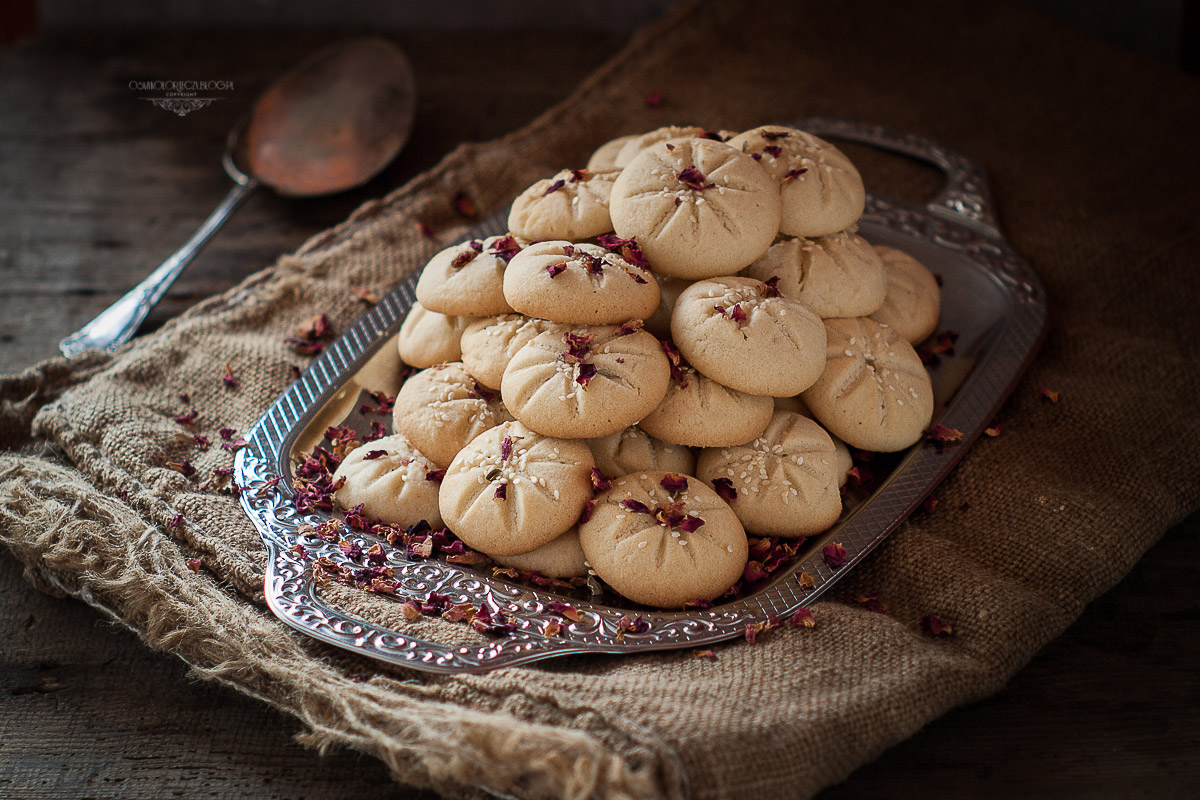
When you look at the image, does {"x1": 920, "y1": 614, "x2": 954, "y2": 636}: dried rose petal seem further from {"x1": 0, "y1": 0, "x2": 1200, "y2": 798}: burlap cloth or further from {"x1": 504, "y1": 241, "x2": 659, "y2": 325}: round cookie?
{"x1": 504, "y1": 241, "x2": 659, "y2": 325}: round cookie

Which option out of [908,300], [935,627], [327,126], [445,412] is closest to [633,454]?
[445,412]

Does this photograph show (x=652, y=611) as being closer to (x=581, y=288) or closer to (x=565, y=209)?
(x=581, y=288)

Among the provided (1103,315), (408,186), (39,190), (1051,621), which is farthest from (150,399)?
(1103,315)

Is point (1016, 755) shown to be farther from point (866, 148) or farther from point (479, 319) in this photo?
point (866, 148)

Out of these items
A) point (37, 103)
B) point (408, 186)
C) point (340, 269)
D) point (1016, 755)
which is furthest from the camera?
point (37, 103)

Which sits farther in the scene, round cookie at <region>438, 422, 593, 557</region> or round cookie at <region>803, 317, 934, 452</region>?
round cookie at <region>803, 317, 934, 452</region>

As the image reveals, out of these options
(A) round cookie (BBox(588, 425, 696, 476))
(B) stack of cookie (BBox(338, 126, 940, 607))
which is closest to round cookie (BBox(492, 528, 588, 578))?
(B) stack of cookie (BBox(338, 126, 940, 607))

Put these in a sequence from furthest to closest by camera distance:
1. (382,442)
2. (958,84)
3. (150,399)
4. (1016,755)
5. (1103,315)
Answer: (958,84), (1103,315), (150,399), (382,442), (1016,755)
